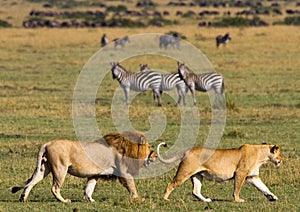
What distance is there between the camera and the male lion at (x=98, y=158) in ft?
28.1

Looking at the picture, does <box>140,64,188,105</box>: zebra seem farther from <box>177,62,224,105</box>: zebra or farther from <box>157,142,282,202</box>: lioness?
<box>157,142,282,202</box>: lioness

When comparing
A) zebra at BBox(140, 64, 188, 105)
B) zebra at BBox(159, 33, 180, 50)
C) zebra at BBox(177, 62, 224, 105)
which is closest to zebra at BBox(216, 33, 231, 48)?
zebra at BBox(159, 33, 180, 50)

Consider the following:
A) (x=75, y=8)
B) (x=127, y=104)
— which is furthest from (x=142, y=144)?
(x=75, y=8)

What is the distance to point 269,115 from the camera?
17.6 m

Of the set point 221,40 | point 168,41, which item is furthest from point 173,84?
point 168,41

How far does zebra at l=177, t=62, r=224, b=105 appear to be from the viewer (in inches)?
808

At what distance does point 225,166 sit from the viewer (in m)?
8.86

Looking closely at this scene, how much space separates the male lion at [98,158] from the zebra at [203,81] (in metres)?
11.8

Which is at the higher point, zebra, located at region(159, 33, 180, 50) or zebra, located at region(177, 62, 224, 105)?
zebra, located at region(177, 62, 224, 105)

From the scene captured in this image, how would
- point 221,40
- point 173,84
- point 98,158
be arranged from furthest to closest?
1. point 221,40
2. point 173,84
3. point 98,158

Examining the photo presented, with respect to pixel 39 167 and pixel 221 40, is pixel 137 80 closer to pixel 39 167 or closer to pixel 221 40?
pixel 39 167

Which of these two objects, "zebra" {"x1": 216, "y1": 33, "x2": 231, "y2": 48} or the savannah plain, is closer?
the savannah plain

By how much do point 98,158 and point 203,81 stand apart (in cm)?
1215

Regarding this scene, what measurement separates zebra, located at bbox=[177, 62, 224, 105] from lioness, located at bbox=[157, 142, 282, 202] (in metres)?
11.4
